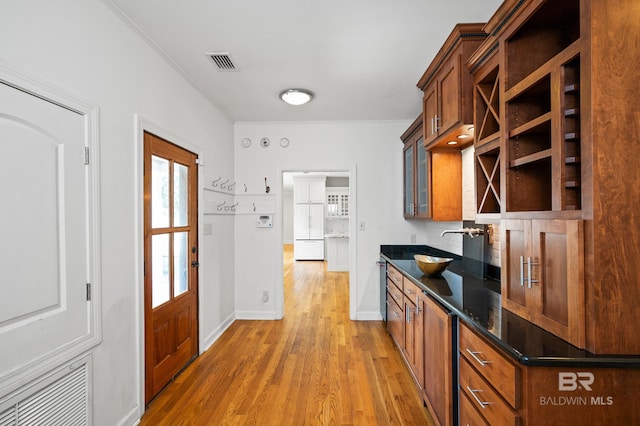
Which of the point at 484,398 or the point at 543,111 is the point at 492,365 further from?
the point at 543,111

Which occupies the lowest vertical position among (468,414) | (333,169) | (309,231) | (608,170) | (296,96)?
(468,414)

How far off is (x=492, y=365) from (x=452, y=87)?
1.79m

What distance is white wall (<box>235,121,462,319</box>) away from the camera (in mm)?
4230

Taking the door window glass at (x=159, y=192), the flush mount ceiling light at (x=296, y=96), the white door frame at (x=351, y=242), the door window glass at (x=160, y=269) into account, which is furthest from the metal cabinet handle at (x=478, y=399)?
the flush mount ceiling light at (x=296, y=96)

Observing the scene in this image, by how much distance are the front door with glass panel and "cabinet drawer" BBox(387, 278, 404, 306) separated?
6.74 feet

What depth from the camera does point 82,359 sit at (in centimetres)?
168

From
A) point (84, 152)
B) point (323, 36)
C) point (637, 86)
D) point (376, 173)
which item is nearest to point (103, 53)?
point (84, 152)

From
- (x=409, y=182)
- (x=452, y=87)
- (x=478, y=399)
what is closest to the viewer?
(x=478, y=399)

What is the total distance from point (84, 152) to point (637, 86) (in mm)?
2496

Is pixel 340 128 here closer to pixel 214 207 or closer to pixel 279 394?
pixel 214 207

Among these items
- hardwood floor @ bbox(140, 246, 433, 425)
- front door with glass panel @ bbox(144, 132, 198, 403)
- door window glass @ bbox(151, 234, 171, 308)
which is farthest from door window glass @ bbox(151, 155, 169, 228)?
hardwood floor @ bbox(140, 246, 433, 425)

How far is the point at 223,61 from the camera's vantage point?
2590mm

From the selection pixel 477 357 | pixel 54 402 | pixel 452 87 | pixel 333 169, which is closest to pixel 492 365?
pixel 477 357

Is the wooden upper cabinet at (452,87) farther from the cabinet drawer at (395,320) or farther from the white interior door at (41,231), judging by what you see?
the white interior door at (41,231)
